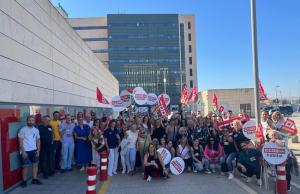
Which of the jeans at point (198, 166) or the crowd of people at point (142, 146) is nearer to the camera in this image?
the crowd of people at point (142, 146)

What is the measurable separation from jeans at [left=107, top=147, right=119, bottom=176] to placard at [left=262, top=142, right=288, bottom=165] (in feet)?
15.0

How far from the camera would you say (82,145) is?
11320 millimetres

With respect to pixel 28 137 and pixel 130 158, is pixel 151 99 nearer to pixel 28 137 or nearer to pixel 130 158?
pixel 130 158

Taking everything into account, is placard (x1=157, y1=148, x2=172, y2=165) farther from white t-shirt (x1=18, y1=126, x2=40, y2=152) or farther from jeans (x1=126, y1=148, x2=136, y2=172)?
white t-shirt (x1=18, y1=126, x2=40, y2=152)

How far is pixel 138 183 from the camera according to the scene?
9258 mm

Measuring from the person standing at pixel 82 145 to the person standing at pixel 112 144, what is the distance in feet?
2.84

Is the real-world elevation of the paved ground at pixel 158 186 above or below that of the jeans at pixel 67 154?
below

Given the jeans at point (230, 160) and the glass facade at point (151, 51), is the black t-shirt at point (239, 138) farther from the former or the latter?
the glass facade at point (151, 51)

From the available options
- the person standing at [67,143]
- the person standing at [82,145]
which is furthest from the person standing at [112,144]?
the person standing at [67,143]

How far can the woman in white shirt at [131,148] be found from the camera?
420 inches

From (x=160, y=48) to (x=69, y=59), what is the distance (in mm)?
86233

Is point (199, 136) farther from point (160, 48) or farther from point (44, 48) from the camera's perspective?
point (160, 48)

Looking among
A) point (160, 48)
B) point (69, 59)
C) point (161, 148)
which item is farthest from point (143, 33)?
point (161, 148)

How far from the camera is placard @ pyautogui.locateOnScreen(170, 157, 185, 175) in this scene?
10.2 m
